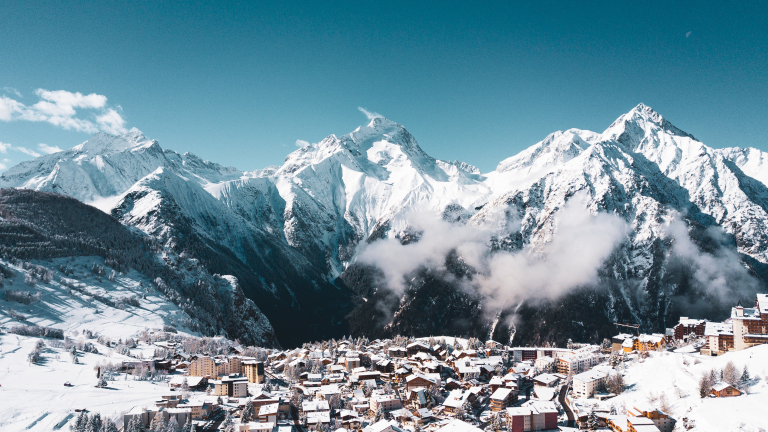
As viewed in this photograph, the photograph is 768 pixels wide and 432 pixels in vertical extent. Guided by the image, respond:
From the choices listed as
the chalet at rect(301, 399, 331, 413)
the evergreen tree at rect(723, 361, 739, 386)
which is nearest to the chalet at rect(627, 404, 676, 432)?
the evergreen tree at rect(723, 361, 739, 386)

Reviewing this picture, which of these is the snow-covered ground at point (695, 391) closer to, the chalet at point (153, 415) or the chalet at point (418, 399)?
the chalet at point (418, 399)

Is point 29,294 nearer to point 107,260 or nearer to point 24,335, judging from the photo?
point 24,335

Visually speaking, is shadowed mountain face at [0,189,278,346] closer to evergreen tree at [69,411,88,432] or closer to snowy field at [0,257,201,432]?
snowy field at [0,257,201,432]

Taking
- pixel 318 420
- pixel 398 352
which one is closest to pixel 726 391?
pixel 318 420

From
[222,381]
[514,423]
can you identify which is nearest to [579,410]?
[514,423]

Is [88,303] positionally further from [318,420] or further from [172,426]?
[318,420]

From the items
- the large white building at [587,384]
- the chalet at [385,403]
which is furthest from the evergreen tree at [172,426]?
the large white building at [587,384]

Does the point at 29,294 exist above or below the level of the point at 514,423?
above
